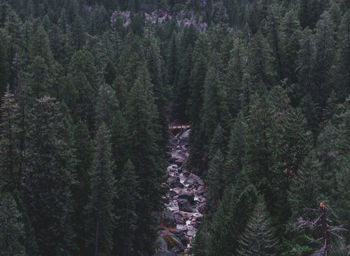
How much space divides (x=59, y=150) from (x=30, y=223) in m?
5.59

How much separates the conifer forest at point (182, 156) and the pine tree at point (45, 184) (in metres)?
0.09

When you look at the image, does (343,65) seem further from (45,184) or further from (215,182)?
(45,184)

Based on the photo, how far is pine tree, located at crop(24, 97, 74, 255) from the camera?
1184 inches

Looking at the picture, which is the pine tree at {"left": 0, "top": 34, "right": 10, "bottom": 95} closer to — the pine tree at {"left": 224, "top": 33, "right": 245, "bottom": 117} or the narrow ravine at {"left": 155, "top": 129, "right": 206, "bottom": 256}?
the narrow ravine at {"left": 155, "top": 129, "right": 206, "bottom": 256}

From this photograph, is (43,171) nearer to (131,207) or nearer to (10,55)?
(131,207)

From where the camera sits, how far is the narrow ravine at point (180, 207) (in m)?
41.9

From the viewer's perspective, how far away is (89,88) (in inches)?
1988

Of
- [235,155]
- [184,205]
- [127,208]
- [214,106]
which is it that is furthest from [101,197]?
[214,106]

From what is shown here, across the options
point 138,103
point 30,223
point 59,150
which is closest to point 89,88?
point 138,103

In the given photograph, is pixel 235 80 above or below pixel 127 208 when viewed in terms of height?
above

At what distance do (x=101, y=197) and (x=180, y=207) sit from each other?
19.7 meters

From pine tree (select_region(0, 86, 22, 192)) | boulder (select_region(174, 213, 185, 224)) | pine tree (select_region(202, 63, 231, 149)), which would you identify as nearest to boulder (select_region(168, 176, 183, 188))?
boulder (select_region(174, 213, 185, 224))

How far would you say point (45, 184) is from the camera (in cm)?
3052

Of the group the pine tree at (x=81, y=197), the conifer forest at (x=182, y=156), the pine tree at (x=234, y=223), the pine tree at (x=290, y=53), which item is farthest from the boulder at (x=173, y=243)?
the pine tree at (x=290, y=53)
